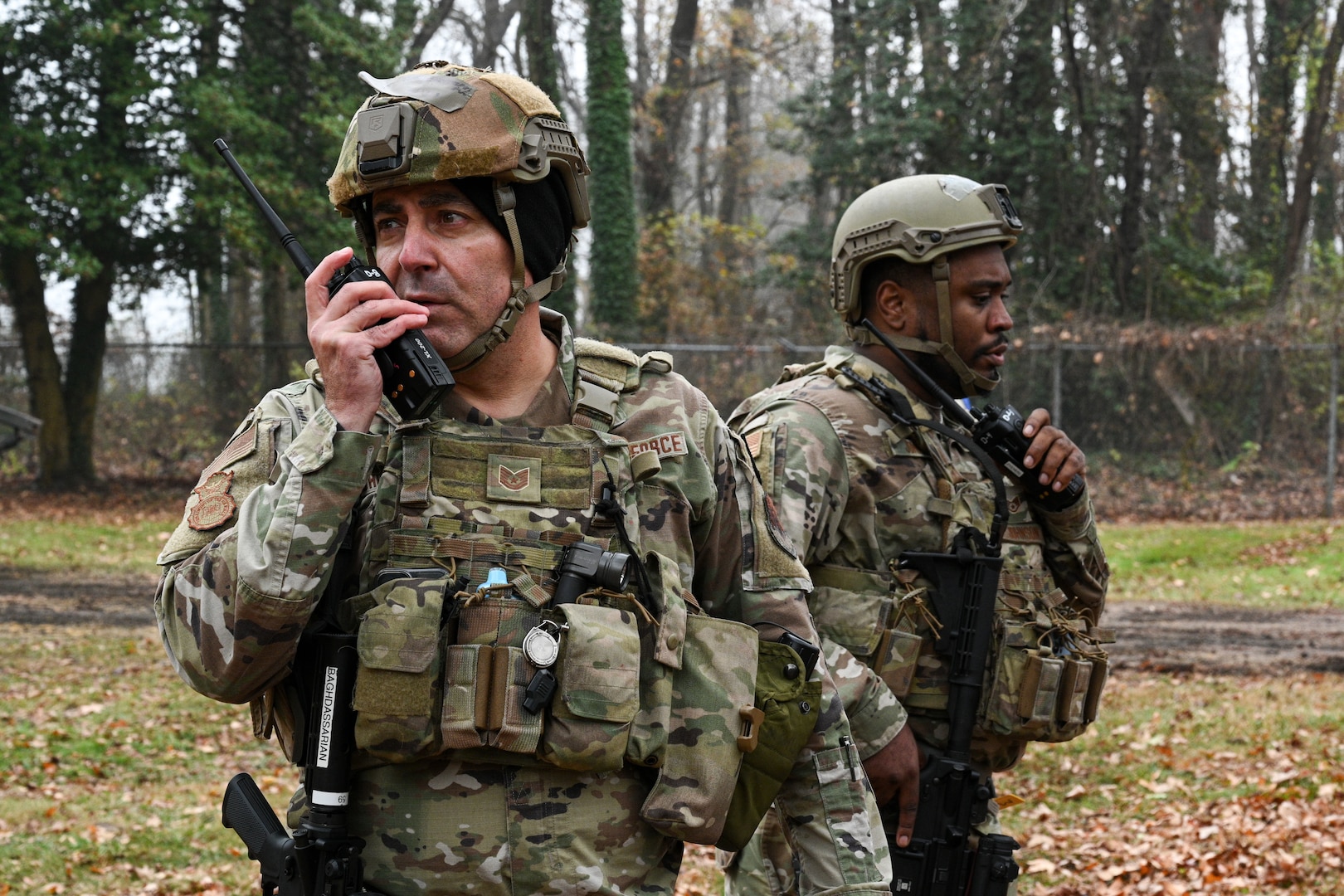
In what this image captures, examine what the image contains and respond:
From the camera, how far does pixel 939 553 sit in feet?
11.5

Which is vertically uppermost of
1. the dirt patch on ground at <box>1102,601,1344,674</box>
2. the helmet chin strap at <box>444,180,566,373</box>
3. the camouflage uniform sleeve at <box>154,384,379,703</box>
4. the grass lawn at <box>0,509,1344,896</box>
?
the helmet chin strap at <box>444,180,566,373</box>

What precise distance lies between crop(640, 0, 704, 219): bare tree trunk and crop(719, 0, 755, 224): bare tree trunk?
3.17 ft

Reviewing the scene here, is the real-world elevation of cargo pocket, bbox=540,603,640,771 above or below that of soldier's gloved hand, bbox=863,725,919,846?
above

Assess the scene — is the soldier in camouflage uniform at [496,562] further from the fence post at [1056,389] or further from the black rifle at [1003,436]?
the fence post at [1056,389]

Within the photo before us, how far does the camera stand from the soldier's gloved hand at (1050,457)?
370cm

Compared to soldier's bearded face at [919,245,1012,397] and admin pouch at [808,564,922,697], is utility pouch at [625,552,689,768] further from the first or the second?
soldier's bearded face at [919,245,1012,397]

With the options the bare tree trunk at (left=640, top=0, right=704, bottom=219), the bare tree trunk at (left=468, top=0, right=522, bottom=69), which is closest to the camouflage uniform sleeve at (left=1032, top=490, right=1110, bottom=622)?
the bare tree trunk at (left=468, top=0, right=522, bottom=69)

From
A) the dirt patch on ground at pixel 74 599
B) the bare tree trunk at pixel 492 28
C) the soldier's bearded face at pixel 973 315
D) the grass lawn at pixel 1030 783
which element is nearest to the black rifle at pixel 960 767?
the soldier's bearded face at pixel 973 315

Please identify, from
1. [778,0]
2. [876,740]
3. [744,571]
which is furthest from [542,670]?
[778,0]

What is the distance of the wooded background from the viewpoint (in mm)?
18266

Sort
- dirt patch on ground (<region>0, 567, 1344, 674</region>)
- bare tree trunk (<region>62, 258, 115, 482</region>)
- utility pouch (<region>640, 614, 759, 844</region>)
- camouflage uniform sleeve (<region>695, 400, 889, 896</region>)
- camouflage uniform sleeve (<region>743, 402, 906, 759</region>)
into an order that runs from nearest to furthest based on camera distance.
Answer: utility pouch (<region>640, 614, 759, 844</region>) → camouflage uniform sleeve (<region>695, 400, 889, 896</region>) → camouflage uniform sleeve (<region>743, 402, 906, 759</region>) → dirt patch on ground (<region>0, 567, 1344, 674</region>) → bare tree trunk (<region>62, 258, 115, 482</region>)

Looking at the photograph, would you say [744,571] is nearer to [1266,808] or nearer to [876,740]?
[876,740]

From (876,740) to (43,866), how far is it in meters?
4.26

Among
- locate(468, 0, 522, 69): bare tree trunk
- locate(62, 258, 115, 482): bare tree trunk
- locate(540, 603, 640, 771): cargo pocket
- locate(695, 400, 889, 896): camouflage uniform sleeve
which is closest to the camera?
locate(540, 603, 640, 771): cargo pocket
